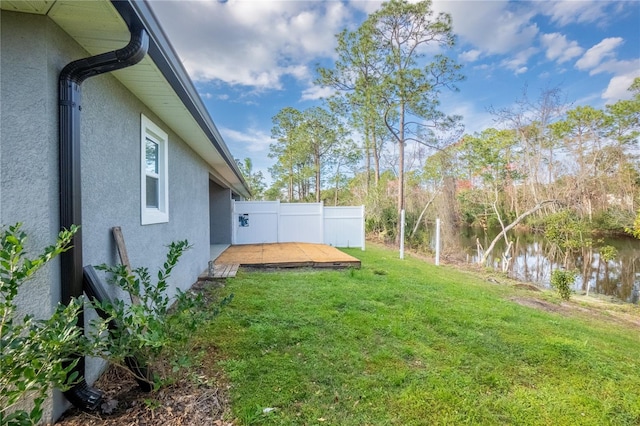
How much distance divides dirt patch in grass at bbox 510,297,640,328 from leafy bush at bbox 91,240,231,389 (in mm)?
5944

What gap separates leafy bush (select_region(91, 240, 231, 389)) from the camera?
176cm

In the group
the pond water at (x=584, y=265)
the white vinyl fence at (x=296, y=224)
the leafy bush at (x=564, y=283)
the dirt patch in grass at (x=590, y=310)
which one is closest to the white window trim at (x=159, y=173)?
the dirt patch in grass at (x=590, y=310)

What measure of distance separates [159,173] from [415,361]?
152 inches

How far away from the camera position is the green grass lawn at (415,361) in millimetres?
2186

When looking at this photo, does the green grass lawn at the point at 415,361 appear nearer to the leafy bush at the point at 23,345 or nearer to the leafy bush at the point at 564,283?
the leafy bush at the point at 23,345

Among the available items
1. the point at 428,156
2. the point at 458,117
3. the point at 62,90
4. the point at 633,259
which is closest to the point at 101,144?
the point at 62,90

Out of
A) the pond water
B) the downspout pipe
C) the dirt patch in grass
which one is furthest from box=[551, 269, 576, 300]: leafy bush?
the downspout pipe

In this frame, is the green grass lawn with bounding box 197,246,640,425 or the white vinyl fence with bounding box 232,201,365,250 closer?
the green grass lawn with bounding box 197,246,640,425

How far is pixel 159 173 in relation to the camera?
4004 millimetres

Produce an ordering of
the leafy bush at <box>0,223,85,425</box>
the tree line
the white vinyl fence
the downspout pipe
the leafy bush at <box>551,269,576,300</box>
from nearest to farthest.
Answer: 1. the leafy bush at <box>0,223,85,425</box>
2. the downspout pipe
3. the leafy bush at <box>551,269,576,300</box>
4. the white vinyl fence
5. the tree line

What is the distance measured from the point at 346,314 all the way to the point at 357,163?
62.0 feet

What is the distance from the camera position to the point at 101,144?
2439mm

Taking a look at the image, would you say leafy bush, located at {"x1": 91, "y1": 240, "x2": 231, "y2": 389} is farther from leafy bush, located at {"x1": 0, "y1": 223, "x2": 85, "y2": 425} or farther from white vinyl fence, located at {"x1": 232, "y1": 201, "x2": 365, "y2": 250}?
white vinyl fence, located at {"x1": 232, "y1": 201, "x2": 365, "y2": 250}

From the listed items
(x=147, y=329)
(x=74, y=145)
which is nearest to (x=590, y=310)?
(x=147, y=329)
